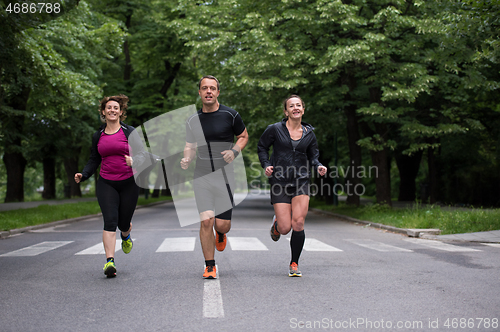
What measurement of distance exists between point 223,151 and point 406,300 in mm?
2456

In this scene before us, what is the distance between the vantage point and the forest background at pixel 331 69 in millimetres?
13727

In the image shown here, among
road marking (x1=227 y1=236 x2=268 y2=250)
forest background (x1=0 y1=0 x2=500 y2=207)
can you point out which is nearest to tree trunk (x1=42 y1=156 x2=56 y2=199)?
forest background (x1=0 y1=0 x2=500 y2=207)

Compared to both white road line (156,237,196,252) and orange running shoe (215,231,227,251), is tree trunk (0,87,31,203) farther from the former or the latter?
orange running shoe (215,231,227,251)

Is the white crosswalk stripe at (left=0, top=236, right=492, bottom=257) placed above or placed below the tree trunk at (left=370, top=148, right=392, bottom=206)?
below

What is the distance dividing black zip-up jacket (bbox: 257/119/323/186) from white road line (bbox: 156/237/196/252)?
356cm

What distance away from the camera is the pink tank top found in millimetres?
6184

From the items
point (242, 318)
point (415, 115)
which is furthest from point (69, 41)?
point (242, 318)

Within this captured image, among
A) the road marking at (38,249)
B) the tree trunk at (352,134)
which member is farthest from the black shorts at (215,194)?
the tree trunk at (352,134)

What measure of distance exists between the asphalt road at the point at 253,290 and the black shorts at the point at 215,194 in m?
0.82

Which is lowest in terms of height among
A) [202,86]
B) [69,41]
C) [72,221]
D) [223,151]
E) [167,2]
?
[72,221]

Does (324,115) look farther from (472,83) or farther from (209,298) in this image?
(209,298)

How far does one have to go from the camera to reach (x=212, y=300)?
16.1 ft

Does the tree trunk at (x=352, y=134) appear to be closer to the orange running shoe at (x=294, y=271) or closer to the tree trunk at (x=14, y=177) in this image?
the orange running shoe at (x=294, y=271)

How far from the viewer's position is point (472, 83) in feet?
51.3
